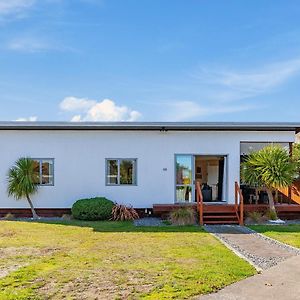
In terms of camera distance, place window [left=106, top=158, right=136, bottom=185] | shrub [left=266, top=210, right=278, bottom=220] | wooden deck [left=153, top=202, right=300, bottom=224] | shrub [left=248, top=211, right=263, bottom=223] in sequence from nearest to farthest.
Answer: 1. wooden deck [left=153, top=202, right=300, bottom=224]
2. shrub [left=248, top=211, right=263, bottom=223]
3. shrub [left=266, top=210, right=278, bottom=220]
4. window [left=106, top=158, right=136, bottom=185]

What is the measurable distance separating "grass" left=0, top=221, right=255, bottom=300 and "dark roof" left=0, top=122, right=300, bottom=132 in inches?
193

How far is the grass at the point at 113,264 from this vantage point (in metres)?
6.11

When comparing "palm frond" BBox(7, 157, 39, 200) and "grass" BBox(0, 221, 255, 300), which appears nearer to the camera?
"grass" BBox(0, 221, 255, 300)

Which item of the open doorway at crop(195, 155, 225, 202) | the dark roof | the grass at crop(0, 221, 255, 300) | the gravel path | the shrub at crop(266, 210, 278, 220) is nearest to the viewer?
Result: the grass at crop(0, 221, 255, 300)

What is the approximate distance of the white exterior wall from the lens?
16734 millimetres

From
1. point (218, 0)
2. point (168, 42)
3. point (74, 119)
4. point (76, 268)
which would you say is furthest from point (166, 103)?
point (76, 268)

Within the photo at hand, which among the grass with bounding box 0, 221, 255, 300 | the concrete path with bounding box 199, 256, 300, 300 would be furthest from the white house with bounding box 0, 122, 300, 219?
the concrete path with bounding box 199, 256, 300, 300

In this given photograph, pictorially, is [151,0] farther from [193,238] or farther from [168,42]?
[193,238]

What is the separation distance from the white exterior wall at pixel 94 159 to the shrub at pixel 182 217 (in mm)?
2268

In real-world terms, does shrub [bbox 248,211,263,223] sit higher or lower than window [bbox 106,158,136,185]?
lower

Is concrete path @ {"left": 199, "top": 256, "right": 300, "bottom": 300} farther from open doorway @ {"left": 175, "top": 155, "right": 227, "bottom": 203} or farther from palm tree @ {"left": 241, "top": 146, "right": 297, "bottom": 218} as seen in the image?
open doorway @ {"left": 175, "top": 155, "right": 227, "bottom": 203}

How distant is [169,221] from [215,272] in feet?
25.2

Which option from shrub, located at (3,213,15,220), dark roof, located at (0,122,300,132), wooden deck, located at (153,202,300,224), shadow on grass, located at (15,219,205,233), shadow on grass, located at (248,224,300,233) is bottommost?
shadow on grass, located at (248,224,300,233)

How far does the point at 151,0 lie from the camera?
13930mm
